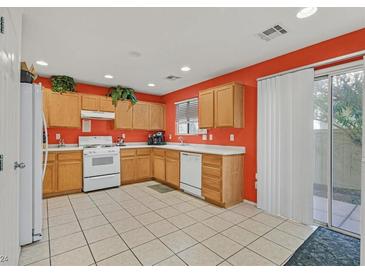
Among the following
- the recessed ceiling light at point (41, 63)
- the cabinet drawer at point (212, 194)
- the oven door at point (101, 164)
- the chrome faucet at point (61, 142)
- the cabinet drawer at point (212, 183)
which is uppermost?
the recessed ceiling light at point (41, 63)

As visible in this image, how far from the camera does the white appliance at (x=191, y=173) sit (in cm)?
361

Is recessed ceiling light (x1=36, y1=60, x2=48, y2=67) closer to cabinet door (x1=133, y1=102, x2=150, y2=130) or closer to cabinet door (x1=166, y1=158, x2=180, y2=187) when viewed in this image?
cabinet door (x1=133, y1=102, x2=150, y2=130)

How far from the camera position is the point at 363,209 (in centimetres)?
139

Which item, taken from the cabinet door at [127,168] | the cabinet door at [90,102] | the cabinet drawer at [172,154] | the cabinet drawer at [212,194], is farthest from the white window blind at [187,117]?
the cabinet door at [90,102]

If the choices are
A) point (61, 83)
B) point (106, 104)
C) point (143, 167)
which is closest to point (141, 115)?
point (106, 104)

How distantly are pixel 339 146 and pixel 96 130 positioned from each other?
189 inches

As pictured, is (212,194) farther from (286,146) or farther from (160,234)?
(286,146)

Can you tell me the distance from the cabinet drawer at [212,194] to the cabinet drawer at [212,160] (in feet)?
1.56

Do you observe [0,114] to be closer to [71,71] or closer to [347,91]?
[71,71]

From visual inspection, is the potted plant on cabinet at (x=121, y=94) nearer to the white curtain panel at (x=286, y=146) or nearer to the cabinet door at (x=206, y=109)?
the cabinet door at (x=206, y=109)

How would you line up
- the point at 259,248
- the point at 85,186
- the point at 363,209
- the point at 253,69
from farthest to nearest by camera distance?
the point at 85,186 < the point at 253,69 < the point at 259,248 < the point at 363,209

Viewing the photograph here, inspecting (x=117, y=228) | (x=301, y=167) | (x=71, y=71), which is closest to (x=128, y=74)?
(x=71, y=71)

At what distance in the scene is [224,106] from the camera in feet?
11.3
